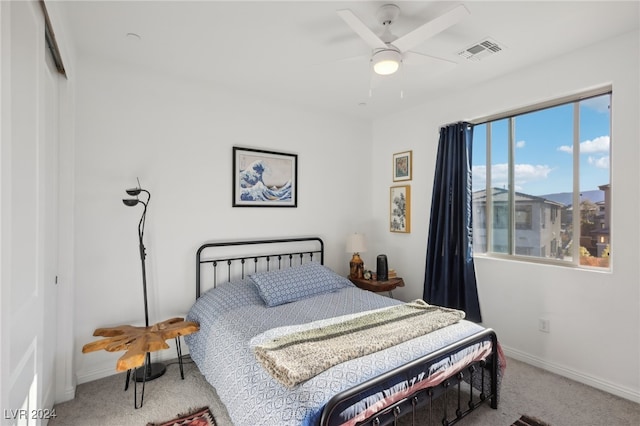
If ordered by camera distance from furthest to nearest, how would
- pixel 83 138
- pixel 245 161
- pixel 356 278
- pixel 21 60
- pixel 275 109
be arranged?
pixel 356 278, pixel 275 109, pixel 245 161, pixel 83 138, pixel 21 60

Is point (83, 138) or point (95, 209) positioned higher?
point (83, 138)

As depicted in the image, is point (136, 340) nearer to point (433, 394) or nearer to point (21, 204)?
point (21, 204)

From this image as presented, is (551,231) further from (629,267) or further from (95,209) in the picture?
(95,209)

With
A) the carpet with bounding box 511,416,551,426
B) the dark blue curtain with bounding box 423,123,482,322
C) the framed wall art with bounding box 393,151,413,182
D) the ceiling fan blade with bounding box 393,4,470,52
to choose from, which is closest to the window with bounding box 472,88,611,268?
the dark blue curtain with bounding box 423,123,482,322

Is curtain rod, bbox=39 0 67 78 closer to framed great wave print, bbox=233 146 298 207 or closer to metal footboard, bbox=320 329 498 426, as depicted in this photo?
framed great wave print, bbox=233 146 298 207

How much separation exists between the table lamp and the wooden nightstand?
0.11 meters

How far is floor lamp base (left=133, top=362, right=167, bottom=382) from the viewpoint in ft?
8.58

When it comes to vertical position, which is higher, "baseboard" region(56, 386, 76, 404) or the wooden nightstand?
the wooden nightstand

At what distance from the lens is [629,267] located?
92.8 inches

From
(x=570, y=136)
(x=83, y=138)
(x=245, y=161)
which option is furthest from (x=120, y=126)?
(x=570, y=136)


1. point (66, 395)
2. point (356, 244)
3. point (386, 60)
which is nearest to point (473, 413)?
point (356, 244)

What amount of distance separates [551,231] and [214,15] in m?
3.28

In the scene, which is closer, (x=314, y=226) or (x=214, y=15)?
(x=214, y=15)

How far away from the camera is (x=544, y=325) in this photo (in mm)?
2824
